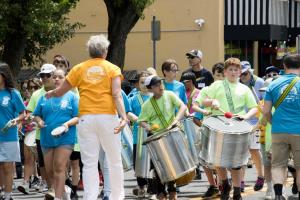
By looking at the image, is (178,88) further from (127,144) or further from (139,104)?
(127,144)

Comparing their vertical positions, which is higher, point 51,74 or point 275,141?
point 51,74

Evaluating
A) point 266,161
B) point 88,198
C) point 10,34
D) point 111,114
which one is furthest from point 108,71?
point 10,34

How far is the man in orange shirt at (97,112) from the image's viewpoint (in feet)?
34.2

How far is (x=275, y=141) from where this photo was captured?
37.2ft

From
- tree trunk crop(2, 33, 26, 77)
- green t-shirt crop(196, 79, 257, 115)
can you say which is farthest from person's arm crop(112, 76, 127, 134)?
tree trunk crop(2, 33, 26, 77)

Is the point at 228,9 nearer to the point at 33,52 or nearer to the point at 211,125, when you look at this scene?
the point at 33,52

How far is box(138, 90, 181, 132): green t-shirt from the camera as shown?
1230 centimetres

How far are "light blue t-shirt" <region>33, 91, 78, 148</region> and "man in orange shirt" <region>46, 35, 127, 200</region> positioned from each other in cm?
116

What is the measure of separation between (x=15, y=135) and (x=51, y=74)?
1.23 meters

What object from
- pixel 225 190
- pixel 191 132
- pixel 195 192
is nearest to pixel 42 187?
pixel 191 132

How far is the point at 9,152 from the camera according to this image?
501 inches

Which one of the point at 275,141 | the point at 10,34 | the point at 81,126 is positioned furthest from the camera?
the point at 10,34

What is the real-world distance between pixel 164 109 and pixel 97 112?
6.71 ft

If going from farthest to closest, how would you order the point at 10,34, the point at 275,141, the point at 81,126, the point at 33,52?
the point at 33,52, the point at 10,34, the point at 275,141, the point at 81,126
